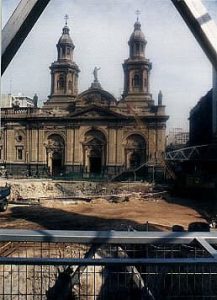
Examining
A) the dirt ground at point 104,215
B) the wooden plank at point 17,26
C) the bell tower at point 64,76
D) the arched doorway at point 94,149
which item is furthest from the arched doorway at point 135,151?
the wooden plank at point 17,26

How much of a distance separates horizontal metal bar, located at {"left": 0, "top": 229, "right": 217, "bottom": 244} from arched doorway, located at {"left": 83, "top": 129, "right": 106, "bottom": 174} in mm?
42576

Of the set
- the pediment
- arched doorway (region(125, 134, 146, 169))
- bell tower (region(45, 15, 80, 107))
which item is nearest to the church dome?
bell tower (region(45, 15, 80, 107))

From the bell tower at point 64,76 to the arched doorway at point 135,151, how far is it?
401 inches

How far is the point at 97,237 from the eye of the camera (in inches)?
119

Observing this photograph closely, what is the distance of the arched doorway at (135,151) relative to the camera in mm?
44844

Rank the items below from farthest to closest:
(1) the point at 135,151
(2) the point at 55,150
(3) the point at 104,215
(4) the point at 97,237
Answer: (2) the point at 55,150, (1) the point at 135,151, (3) the point at 104,215, (4) the point at 97,237

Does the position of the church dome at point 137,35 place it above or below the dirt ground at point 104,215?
above

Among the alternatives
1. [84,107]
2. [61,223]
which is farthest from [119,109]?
[61,223]

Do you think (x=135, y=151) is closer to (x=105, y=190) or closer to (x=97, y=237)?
(x=105, y=190)

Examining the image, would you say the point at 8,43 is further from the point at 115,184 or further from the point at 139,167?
the point at 139,167

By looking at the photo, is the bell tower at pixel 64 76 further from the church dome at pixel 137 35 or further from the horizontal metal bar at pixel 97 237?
the horizontal metal bar at pixel 97 237

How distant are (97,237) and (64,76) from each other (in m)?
49.8

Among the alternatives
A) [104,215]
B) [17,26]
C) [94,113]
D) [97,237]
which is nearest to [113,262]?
[97,237]

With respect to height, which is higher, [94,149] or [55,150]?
[94,149]
